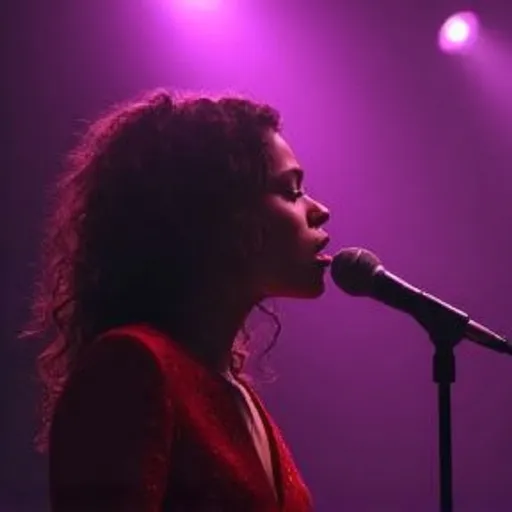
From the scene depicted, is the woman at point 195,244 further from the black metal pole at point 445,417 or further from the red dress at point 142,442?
the black metal pole at point 445,417

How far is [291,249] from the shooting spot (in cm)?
124

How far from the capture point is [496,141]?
306 centimetres

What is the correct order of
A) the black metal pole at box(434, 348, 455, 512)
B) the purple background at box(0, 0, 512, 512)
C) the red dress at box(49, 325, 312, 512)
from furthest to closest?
1. the purple background at box(0, 0, 512, 512)
2. the black metal pole at box(434, 348, 455, 512)
3. the red dress at box(49, 325, 312, 512)

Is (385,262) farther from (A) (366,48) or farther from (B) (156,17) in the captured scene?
(B) (156,17)

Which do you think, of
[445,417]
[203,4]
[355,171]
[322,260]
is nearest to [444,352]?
[445,417]

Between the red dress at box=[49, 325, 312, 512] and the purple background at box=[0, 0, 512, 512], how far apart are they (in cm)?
177

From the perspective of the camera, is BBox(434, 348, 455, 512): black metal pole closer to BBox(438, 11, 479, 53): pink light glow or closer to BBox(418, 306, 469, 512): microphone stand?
BBox(418, 306, 469, 512): microphone stand

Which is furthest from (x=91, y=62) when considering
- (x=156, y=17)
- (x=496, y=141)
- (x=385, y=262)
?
(x=496, y=141)

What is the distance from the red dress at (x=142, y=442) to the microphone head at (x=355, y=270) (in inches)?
10.7

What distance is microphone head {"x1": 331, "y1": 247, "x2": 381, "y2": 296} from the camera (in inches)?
49.4

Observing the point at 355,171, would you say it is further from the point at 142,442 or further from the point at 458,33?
the point at 142,442

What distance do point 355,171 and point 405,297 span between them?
1878 millimetres

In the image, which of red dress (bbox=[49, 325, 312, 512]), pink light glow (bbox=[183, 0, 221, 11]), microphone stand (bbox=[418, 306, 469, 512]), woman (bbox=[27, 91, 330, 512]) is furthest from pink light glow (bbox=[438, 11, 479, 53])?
red dress (bbox=[49, 325, 312, 512])

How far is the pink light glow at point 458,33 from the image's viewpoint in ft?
10.2
